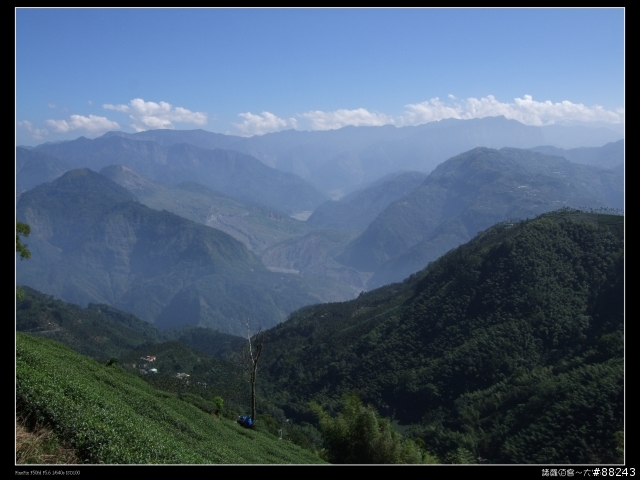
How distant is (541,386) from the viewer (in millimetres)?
30625

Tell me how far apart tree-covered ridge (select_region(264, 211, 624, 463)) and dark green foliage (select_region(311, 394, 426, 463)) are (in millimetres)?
9545

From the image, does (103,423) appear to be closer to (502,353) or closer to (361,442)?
(361,442)

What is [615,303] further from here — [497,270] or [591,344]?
[497,270]

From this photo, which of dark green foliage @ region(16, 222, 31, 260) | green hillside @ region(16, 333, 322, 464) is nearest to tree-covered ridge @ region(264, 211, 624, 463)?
green hillside @ region(16, 333, 322, 464)

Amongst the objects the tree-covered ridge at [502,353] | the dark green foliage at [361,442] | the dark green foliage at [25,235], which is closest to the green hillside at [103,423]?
the dark green foliage at [25,235]

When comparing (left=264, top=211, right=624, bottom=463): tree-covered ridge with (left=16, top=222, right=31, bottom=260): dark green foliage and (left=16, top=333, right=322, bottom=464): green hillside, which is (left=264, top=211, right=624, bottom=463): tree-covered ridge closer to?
(left=16, top=333, right=322, bottom=464): green hillside

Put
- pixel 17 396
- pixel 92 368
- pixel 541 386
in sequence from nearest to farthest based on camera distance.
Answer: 1. pixel 17 396
2. pixel 92 368
3. pixel 541 386

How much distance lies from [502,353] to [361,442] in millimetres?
23667

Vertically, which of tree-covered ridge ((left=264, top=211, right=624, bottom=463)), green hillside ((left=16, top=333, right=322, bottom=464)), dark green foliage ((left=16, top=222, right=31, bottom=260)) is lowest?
tree-covered ridge ((left=264, top=211, right=624, bottom=463))

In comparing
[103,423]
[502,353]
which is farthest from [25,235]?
[502,353]

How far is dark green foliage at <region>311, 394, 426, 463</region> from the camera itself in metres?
19.5

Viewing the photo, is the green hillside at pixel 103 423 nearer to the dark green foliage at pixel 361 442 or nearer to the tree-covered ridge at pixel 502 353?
the dark green foliage at pixel 361 442
